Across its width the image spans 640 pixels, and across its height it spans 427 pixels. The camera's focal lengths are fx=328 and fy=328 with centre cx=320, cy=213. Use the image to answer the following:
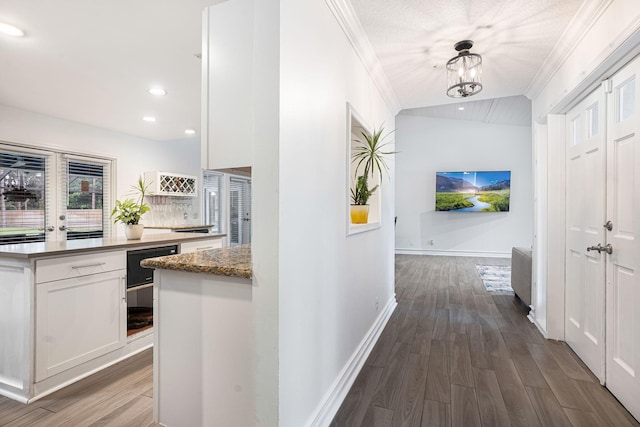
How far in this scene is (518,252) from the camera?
4.05 m

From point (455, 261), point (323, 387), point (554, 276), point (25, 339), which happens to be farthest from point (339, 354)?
point (455, 261)

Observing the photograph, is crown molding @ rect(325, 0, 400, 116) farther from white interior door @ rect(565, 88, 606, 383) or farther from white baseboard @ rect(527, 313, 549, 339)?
white baseboard @ rect(527, 313, 549, 339)

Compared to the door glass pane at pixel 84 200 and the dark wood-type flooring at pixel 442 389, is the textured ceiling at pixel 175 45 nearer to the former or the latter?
the door glass pane at pixel 84 200

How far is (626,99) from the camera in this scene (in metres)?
1.96

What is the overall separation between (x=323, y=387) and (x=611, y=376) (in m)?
1.83

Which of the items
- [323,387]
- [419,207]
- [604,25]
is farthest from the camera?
[419,207]

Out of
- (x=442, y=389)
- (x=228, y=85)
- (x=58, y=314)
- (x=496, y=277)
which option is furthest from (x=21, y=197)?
(x=496, y=277)

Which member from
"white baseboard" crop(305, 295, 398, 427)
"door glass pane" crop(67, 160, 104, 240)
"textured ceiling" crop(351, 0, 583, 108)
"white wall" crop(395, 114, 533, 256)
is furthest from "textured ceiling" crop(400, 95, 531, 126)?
"door glass pane" crop(67, 160, 104, 240)

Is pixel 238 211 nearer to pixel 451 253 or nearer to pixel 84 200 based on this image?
pixel 84 200

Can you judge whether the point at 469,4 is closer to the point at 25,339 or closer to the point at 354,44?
the point at 354,44

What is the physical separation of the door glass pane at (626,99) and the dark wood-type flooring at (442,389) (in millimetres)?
1728

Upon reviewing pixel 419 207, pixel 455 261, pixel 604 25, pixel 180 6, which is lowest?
pixel 455 261

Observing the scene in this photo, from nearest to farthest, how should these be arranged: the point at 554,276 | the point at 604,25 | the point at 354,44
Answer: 1. the point at 604,25
2. the point at 354,44
3. the point at 554,276

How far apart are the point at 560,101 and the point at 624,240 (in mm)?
1306
